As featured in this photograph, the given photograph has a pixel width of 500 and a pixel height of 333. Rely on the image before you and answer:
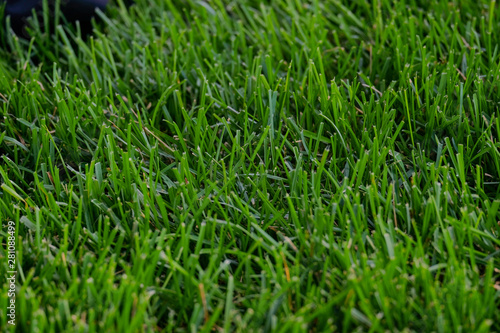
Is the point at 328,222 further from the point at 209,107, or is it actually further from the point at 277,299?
the point at 209,107

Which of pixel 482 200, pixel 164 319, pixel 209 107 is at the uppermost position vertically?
pixel 209 107

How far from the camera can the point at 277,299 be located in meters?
1.36

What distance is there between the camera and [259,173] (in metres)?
1.77

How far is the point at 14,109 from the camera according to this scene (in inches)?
81.5

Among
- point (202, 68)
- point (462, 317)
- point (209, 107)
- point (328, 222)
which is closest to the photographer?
point (462, 317)

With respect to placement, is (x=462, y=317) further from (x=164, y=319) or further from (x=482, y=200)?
(x=164, y=319)

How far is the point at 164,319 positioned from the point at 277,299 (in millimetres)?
291

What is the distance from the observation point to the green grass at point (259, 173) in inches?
53.3

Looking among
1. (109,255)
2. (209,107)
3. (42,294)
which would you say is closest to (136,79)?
(209,107)

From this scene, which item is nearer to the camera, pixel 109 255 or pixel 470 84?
pixel 109 255

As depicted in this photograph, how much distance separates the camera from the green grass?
1.35 metres

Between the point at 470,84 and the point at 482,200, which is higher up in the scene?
the point at 470,84

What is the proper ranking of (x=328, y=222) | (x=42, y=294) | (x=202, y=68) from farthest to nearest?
(x=202, y=68) < (x=328, y=222) < (x=42, y=294)

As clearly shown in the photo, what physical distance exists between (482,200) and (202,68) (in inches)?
45.1
